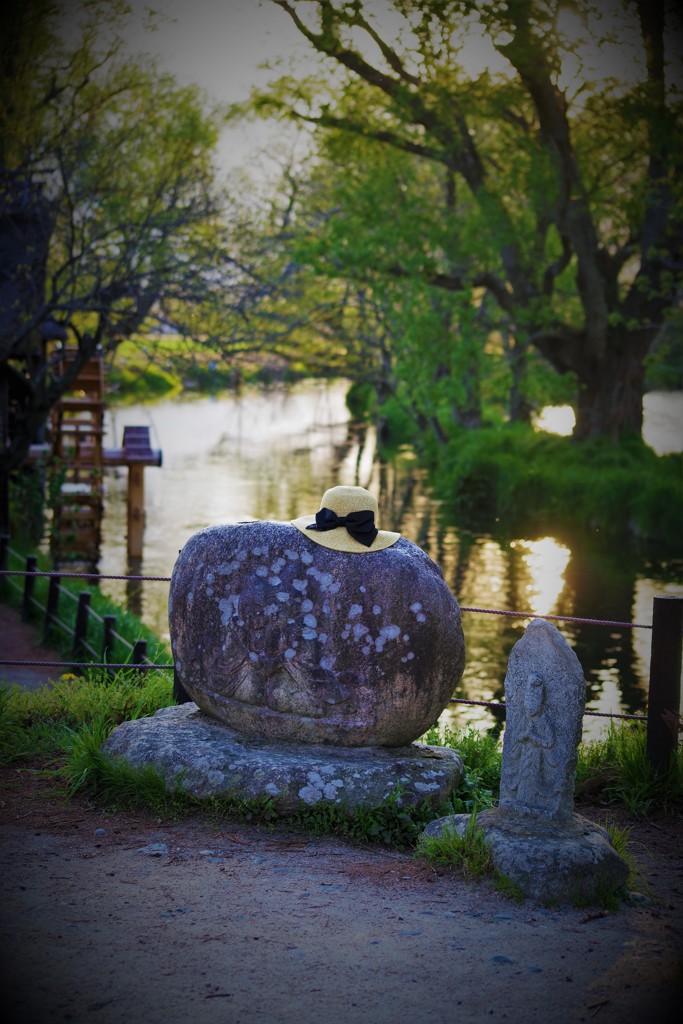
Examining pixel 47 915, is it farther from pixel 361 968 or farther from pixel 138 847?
pixel 361 968

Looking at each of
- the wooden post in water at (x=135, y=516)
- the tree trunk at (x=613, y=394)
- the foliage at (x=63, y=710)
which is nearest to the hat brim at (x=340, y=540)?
the foliage at (x=63, y=710)

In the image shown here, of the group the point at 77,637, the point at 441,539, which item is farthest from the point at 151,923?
the point at 441,539

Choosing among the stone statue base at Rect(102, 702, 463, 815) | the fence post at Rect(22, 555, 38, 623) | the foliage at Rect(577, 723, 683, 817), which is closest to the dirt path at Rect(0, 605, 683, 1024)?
the stone statue base at Rect(102, 702, 463, 815)

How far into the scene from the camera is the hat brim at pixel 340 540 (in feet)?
20.9

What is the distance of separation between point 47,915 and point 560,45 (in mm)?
18808

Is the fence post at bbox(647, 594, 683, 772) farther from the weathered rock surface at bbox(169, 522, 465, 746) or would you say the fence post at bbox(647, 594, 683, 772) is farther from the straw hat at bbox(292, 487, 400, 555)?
the straw hat at bbox(292, 487, 400, 555)

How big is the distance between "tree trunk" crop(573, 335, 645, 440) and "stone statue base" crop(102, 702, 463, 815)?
19445mm

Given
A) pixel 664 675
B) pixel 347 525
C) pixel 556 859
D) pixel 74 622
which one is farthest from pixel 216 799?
pixel 74 622

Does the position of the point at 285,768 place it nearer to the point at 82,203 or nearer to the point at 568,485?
the point at 82,203

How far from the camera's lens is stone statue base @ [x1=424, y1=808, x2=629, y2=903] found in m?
5.14

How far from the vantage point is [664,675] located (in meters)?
6.91

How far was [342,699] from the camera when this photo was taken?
20.2ft

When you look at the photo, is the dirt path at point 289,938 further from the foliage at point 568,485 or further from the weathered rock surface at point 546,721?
the foliage at point 568,485

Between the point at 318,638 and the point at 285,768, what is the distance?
0.76 m
